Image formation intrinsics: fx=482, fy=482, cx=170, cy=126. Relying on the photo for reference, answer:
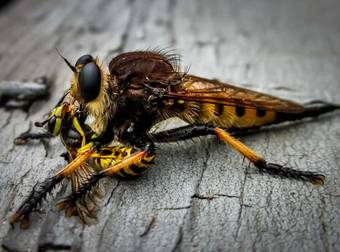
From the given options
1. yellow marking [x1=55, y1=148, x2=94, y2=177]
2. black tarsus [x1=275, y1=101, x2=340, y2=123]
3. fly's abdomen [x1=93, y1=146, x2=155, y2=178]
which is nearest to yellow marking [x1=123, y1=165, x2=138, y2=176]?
fly's abdomen [x1=93, y1=146, x2=155, y2=178]

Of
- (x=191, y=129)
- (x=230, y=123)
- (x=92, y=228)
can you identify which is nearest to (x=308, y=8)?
(x=230, y=123)

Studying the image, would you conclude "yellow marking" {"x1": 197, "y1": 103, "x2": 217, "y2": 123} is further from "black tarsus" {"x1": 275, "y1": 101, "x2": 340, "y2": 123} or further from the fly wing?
"black tarsus" {"x1": 275, "y1": 101, "x2": 340, "y2": 123}

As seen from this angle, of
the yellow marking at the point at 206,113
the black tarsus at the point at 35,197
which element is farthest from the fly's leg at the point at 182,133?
the black tarsus at the point at 35,197

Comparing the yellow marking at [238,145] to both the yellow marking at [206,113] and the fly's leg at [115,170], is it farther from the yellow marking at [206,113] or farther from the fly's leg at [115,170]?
the fly's leg at [115,170]

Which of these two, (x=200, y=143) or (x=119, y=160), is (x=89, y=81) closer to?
(x=119, y=160)

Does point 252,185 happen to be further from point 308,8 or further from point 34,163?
point 308,8

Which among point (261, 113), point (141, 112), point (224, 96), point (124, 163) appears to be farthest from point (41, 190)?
point (261, 113)
